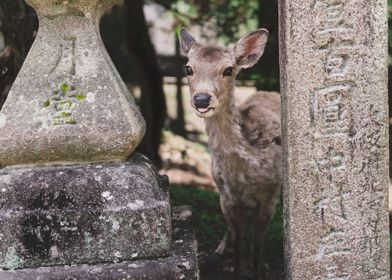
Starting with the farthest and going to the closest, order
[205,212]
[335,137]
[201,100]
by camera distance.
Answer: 1. [205,212]
2. [201,100]
3. [335,137]

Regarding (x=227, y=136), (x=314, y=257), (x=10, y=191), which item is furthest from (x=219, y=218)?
(x=10, y=191)

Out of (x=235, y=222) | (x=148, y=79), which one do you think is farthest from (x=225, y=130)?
(x=148, y=79)

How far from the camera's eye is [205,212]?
24.0ft

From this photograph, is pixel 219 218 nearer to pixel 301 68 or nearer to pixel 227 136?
pixel 227 136

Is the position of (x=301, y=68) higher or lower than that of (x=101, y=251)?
higher

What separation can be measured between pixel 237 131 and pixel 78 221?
1994mm

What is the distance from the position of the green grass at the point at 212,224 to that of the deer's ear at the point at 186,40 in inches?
85.1

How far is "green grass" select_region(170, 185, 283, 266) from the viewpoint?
254 inches

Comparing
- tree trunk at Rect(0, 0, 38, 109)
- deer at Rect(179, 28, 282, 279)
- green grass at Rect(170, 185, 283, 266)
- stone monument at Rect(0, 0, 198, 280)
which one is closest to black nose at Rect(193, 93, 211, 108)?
deer at Rect(179, 28, 282, 279)

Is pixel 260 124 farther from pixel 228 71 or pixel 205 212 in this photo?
pixel 205 212

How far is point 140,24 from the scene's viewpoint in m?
7.59

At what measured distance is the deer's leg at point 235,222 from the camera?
5.56m

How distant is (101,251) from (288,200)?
1080 mm

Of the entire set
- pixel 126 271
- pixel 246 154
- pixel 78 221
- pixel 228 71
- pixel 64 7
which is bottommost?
pixel 126 271
